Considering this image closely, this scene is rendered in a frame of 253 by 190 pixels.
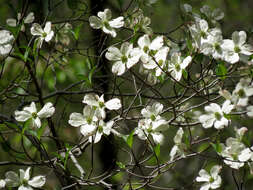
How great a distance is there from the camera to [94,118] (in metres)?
0.95

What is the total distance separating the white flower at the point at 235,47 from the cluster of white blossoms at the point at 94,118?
0.34m

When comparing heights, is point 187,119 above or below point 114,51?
below

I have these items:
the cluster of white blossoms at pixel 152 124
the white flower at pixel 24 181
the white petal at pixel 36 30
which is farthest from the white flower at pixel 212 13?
the white flower at pixel 24 181

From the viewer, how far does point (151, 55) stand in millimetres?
959

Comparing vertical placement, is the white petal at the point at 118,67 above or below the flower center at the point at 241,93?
above

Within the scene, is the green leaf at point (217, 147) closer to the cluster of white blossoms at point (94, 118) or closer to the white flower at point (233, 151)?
the white flower at point (233, 151)

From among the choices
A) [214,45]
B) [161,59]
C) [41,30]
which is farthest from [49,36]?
[214,45]

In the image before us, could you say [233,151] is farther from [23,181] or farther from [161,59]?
[23,181]

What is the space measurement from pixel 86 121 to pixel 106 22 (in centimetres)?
31

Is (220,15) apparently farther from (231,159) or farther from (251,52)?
(231,159)

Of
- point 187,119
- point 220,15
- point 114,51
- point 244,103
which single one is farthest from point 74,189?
point 220,15

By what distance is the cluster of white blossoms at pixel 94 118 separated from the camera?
0.95 metres

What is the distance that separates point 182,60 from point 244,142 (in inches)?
11.6

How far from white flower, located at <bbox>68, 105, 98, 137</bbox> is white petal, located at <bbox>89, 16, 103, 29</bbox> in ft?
0.86
